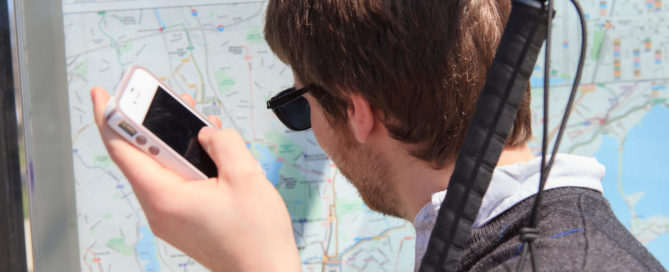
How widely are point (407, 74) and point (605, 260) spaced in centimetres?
37

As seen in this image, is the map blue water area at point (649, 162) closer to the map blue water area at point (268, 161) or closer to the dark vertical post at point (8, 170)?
the map blue water area at point (268, 161)

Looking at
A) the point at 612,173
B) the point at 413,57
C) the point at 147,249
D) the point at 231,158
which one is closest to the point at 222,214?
the point at 231,158

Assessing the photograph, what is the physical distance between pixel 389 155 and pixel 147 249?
72 centimetres

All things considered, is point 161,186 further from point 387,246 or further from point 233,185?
point 387,246

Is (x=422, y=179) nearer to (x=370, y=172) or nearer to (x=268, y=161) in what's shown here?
(x=370, y=172)

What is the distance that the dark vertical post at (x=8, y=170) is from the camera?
1.02m

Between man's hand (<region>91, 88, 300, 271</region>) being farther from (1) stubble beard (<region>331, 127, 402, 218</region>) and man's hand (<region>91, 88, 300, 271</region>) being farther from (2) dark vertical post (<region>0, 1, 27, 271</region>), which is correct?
(2) dark vertical post (<region>0, 1, 27, 271</region>)

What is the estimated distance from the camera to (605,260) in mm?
483

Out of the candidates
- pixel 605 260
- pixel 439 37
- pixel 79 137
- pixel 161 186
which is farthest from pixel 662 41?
pixel 79 137

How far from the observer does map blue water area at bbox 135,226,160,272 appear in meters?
1.17

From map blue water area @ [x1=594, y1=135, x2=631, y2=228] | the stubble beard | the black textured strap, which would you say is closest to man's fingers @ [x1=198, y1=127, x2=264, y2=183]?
the black textured strap

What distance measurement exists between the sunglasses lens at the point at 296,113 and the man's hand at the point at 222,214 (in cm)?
38

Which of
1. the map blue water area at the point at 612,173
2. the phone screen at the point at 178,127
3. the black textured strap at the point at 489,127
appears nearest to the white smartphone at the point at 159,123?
the phone screen at the point at 178,127

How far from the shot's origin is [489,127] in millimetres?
451
